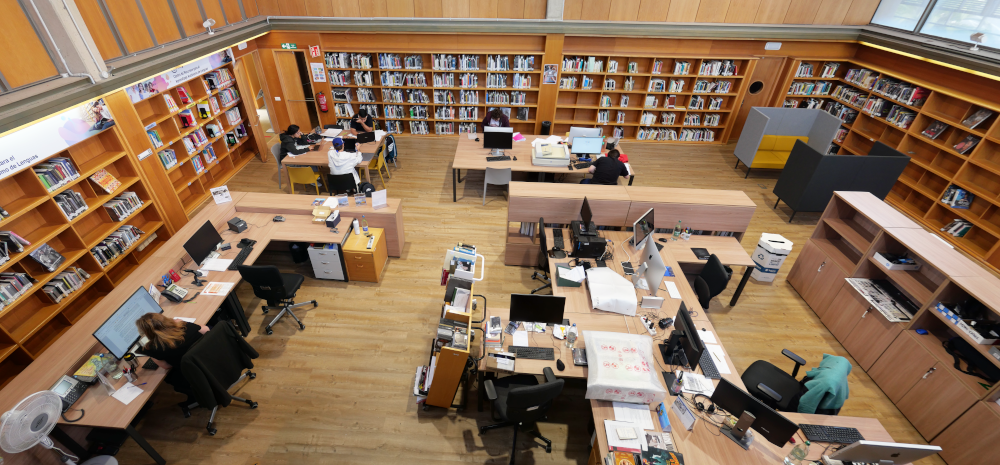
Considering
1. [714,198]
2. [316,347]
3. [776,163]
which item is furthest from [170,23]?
[776,163]

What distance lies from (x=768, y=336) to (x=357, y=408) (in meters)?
5.23

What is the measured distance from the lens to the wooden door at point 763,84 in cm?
984

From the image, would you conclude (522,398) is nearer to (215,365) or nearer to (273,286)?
(215,365)

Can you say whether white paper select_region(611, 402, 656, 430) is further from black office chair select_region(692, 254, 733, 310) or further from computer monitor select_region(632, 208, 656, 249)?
computer monitor select_region(632, 208, 656, 249)

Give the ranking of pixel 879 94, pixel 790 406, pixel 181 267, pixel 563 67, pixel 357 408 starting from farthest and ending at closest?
pixel 563 67
pixel 879 94
pixel 181 267
pixel 357 408
pixel 790 406

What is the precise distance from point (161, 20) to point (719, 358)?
8.93 meters

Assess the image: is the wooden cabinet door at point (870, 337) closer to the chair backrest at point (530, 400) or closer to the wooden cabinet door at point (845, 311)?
the wooden cabinet door at point (845, 311)

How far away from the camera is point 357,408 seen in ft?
14.5

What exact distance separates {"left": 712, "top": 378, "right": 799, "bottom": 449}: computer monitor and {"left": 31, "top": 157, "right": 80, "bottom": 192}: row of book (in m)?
7.43

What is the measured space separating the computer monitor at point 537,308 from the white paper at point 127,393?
348 centimetres

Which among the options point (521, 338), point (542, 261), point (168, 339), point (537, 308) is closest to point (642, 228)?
point (542, 261)

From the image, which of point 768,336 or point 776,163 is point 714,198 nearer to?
point 768,336

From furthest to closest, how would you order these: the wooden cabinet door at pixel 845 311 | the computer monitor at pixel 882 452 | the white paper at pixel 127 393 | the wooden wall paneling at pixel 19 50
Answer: the wooden cabinet door at pixel 845 311
the wooden wall paneling at pixel 19 50
the white paper at pixel 127 393
the computer monitor at pixel 882 452

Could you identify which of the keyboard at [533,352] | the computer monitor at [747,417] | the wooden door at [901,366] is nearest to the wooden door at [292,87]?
the keyboard at [533,352]
